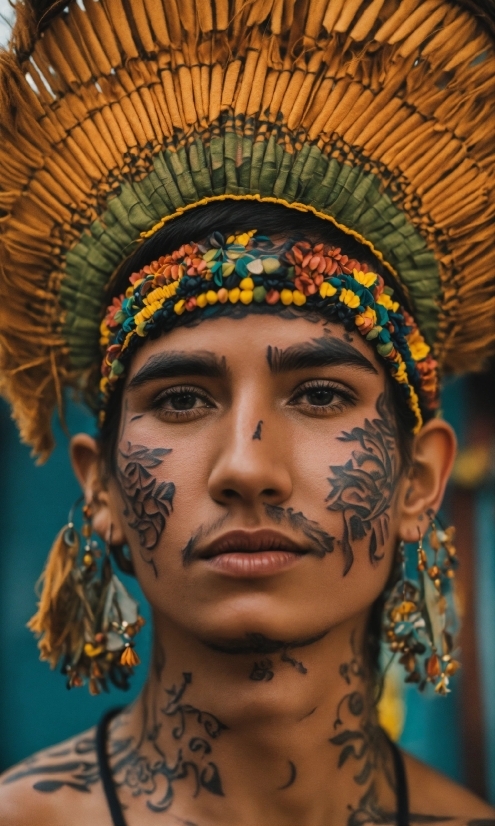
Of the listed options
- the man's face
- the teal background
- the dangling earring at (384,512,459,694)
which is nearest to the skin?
the man's face

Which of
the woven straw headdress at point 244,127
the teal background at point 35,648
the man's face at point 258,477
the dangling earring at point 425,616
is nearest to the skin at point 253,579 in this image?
the man's face at point 258,477

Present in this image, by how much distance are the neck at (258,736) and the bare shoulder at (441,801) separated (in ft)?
0.50

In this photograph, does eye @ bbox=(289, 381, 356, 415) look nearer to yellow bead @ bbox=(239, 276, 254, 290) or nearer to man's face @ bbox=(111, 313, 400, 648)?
man's face @ bbox=(111, 313, 400, 648)

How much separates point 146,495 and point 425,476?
82cm

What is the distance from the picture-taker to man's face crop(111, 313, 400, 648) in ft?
7.14

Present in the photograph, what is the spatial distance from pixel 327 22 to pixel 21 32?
77 cm

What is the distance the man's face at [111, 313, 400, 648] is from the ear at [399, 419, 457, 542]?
0.15m

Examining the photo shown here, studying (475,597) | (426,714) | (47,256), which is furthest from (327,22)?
(426,714)

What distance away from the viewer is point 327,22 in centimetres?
239

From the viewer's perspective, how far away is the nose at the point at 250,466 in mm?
2121

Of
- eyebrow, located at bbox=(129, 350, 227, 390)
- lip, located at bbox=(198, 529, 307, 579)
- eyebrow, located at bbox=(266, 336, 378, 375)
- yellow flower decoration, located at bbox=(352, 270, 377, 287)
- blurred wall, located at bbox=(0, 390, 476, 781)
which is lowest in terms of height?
blurred wall, located at bbox=(0, 390, 476, 781)

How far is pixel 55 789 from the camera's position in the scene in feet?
8.34

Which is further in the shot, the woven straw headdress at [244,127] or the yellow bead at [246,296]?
the woven straw headdress at [244,127]

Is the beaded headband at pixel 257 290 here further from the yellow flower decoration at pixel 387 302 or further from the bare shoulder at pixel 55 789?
the bare shoulder at pixel 55 789
